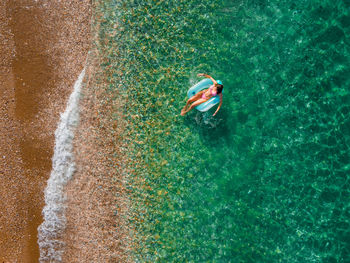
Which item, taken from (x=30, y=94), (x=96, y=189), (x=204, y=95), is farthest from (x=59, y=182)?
(x=204, y=95)

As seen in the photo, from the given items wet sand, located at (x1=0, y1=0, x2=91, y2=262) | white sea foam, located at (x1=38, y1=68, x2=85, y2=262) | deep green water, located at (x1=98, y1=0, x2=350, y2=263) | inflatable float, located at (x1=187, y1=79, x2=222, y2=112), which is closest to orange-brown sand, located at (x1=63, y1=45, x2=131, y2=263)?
white sea foam, located at (x1=38, y1=68, x2=85, y2=262)

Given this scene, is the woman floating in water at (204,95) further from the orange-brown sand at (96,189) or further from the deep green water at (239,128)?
the orange-brown sand at (96,189)

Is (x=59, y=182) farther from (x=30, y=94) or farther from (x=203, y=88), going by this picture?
(x=203, y=88)

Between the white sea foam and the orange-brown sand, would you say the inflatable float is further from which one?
the white sea foam

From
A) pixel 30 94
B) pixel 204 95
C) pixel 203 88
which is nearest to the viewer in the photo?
pixel 204 95

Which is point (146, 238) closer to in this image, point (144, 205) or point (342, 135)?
point (144, 205)

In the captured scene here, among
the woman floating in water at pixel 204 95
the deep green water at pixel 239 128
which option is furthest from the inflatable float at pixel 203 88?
the deep green water at pixel 239 128
